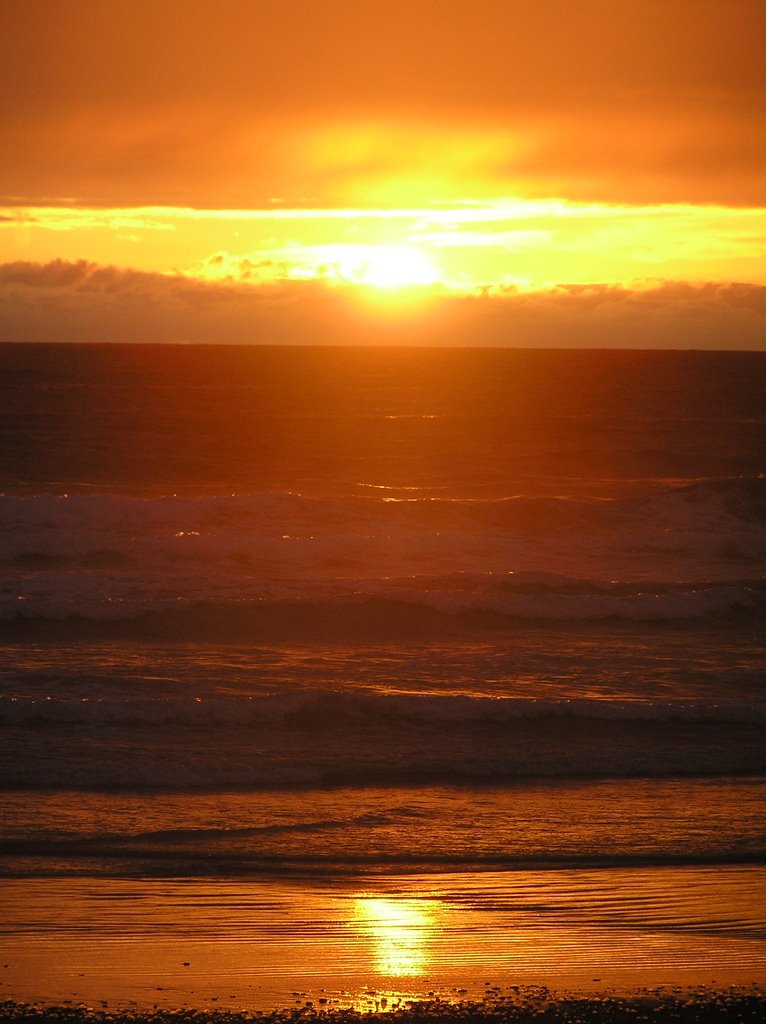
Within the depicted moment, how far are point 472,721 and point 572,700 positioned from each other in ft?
3.94

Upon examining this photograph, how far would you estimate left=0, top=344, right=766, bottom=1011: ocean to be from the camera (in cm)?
638

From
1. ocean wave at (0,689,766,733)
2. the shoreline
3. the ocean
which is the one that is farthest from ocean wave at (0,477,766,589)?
the shoreline

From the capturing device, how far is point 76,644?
14445 mm

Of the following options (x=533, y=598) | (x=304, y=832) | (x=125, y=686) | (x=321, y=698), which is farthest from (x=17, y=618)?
(x=304, y=832)

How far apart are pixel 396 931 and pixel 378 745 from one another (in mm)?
3887

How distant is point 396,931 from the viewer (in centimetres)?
660

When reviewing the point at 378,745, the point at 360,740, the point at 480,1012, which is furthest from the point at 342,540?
the point at 480,1012

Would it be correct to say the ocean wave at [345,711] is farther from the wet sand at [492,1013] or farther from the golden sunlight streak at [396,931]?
the wet sand at [492,1013]

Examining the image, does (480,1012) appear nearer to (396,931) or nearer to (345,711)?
(396,931)

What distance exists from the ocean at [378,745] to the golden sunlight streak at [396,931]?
0.02 m

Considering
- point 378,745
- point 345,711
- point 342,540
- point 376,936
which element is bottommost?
point 378,745

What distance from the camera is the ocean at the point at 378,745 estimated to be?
6375mm

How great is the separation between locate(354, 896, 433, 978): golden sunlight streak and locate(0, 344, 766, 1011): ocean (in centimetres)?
2

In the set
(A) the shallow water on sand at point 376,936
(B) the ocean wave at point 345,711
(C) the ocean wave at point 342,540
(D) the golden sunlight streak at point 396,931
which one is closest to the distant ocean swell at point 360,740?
(B) the ocean wave at point 345,711
